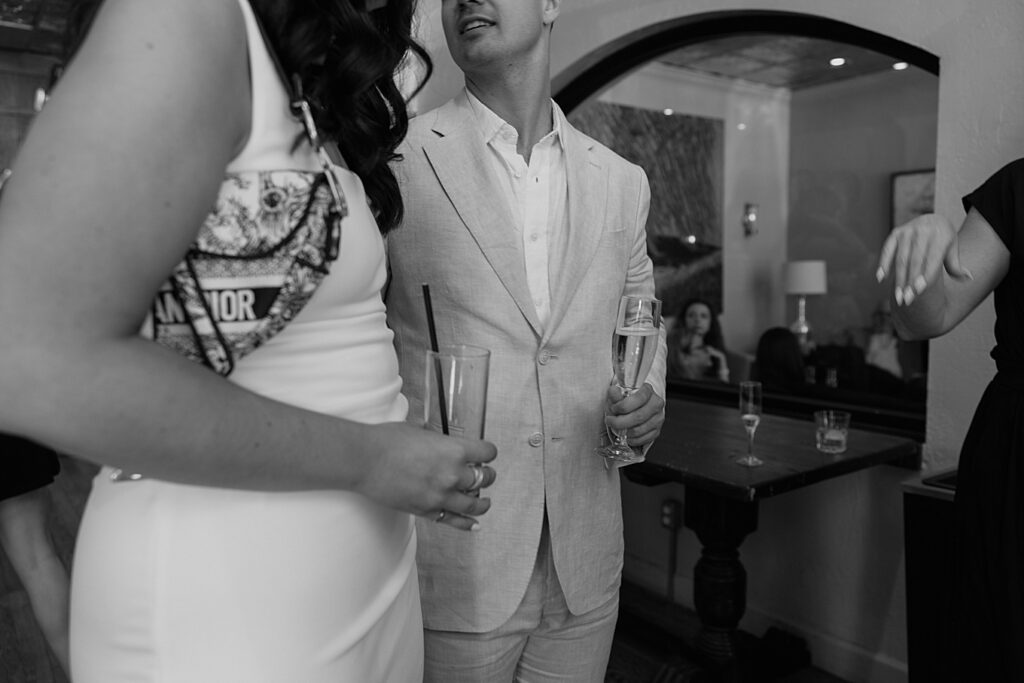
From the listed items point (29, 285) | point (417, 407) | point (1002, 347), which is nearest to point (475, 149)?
point (417, 407)

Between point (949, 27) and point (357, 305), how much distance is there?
237cm

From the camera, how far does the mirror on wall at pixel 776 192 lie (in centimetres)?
503

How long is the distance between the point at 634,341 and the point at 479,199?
39cm

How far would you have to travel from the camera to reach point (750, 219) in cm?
650

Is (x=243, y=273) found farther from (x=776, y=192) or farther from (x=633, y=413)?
(x=776, y=192)

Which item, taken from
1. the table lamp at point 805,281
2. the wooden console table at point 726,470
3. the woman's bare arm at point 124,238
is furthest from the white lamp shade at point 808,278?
the woman's bare arm at point 124,238

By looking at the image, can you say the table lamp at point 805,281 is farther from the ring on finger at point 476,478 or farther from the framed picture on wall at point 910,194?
the ring on finger at point 476,478

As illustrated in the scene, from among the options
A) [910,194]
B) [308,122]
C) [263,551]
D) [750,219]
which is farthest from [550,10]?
[750,219]

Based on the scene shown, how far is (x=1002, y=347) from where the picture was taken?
5.49ft

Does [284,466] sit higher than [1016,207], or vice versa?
[1016,207]

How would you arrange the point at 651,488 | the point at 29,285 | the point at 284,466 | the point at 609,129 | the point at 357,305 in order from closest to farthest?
1. the point at 29,285
2. the point at 284,466
3. the point at 357,305
4. the point at 651,488
5. the point at 609,129

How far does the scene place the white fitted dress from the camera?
0.69m

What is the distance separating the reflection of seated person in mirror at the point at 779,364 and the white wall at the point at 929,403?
93cm

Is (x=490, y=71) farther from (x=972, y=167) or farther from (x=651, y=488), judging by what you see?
(x=651, y=488)
